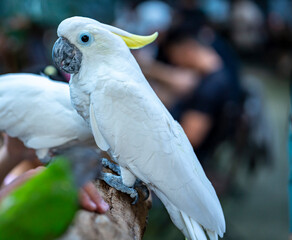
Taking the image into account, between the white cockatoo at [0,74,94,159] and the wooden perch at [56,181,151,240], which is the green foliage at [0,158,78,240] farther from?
the white cockatoo at [0,74,94,159]

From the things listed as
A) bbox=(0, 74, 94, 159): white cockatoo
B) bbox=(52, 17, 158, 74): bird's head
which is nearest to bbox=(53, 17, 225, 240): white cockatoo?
bbox=(52, 17, 158, 74): bird's head

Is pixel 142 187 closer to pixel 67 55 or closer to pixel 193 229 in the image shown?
pixel 193 229

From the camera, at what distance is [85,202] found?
52 centimetres

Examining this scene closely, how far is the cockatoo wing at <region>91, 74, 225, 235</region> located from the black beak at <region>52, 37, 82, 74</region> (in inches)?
2.5

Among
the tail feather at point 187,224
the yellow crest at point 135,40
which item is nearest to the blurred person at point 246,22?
the yellow crest at point 135,40

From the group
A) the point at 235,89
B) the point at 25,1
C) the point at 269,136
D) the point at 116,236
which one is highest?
the point at 116,236

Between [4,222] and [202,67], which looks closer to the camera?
[4,222]

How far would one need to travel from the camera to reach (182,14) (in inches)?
72.3

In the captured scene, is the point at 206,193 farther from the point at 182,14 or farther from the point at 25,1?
the point at 25,1

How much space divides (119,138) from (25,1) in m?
1.39

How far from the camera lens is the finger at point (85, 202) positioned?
0.52 metres

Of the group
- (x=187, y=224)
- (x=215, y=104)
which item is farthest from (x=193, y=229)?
(x=215, y=104)

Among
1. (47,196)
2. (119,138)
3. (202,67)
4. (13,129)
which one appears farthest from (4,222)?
(202,67)

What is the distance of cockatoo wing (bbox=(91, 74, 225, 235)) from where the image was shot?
2.02 feet
